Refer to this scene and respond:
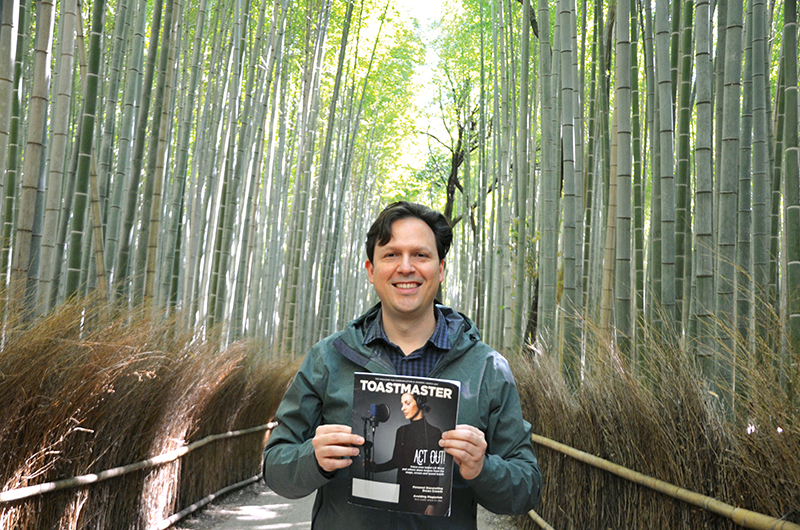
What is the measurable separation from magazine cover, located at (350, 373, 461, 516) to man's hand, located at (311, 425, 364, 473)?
2 cm

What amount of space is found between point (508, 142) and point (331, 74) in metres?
4.48

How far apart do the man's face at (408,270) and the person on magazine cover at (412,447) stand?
237 mm

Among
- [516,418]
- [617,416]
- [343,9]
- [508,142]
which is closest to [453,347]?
[516,418]

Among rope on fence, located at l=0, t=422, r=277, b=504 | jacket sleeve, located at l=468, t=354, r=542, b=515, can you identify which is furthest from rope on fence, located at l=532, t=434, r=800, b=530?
rope on fence, located at l=0, t=422, r=277, b=504

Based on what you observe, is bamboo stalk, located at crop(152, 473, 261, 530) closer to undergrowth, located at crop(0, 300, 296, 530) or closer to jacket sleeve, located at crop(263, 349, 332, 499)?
undergrowth, located at crop(0, 300, 296, 530)

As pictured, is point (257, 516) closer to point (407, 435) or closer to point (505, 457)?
point (505, 457)

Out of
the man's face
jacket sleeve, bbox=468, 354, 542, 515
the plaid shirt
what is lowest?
jacket sleeve, bbox=468, 354, 542, 515

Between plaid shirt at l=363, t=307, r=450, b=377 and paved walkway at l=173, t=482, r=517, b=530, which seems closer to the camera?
plaid shirt at l=363, t=307, r=450, b=377

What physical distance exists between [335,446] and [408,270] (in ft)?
1.13

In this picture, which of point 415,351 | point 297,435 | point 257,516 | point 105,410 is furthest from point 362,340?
point 257,516

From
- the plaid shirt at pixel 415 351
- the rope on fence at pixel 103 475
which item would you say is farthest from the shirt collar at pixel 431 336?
the rope on fence at pixel 103 475

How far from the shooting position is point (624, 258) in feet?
9.21

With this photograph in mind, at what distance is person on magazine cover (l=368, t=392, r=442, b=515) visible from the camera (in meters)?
1.10

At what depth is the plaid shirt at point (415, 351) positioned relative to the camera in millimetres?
1311
